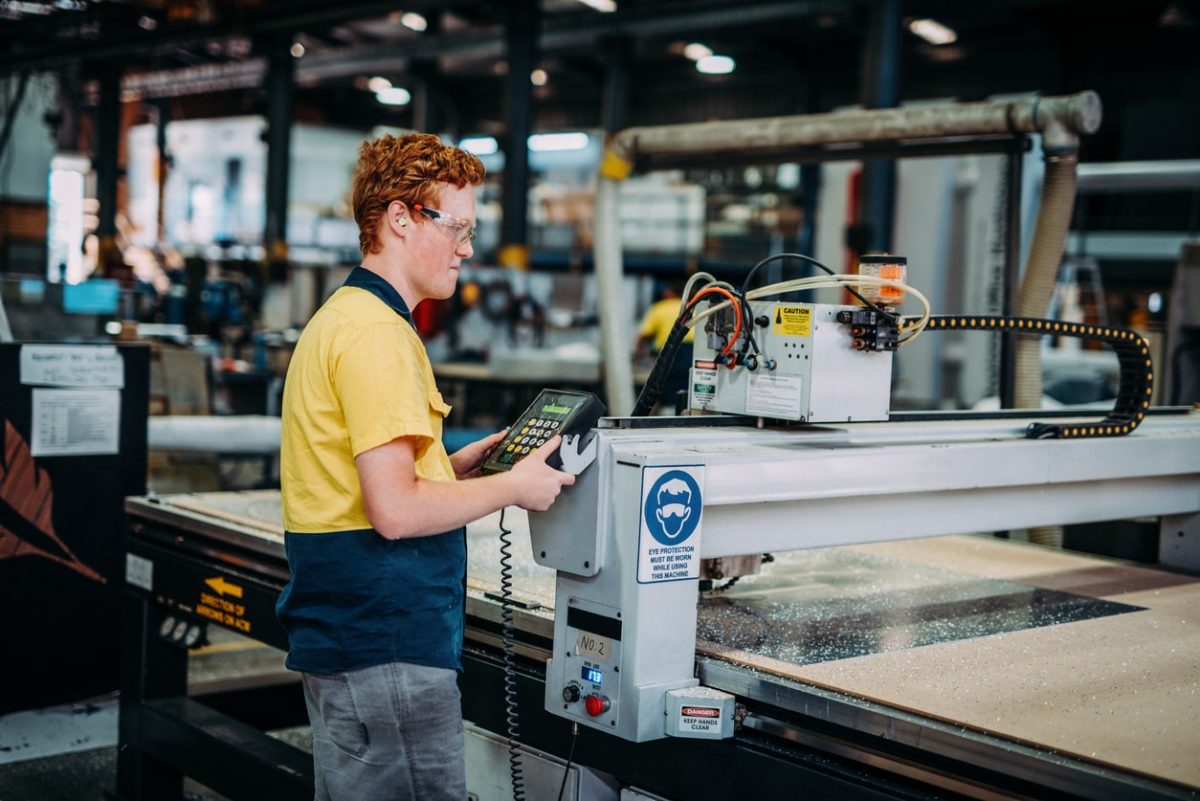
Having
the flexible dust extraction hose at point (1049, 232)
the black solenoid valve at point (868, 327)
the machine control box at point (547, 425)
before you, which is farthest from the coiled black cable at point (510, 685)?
the flexible dust extraction hose at point (1049, 232)

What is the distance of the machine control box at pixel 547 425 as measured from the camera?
1.67 meters

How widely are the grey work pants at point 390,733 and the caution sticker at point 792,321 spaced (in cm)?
74

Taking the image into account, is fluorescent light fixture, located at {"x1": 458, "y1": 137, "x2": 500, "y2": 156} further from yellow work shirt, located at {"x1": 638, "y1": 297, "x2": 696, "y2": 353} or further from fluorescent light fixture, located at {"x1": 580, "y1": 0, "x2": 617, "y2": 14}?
yellow work shirt, located at {"x1": 638, "y1": 297, "x2": 696, "y2": 353}

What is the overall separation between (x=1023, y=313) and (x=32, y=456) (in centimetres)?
289

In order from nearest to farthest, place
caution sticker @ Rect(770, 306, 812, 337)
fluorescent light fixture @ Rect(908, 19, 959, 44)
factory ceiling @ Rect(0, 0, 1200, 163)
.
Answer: caution sticker @ Rect(770, 306, 812, 337) → factory ceiling @ Rect(0, 0, 1200, 163) → fluorescent light fixture @ Rect(908, 19, 959, 44)

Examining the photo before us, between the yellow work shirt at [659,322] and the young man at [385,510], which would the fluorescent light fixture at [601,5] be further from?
the young man at [385,510]

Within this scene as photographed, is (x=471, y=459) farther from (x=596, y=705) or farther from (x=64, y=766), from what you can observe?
(x=64, y=766)

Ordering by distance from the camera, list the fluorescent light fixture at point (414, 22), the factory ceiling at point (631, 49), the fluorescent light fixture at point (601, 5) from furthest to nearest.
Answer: the fluorescent light fixture at point (414, 22) < the fluorescent light fixture at point (601, 5) < the factory ceiling at point (631, 49)

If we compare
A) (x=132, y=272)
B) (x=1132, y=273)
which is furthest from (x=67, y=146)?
(x=1132, y=273)

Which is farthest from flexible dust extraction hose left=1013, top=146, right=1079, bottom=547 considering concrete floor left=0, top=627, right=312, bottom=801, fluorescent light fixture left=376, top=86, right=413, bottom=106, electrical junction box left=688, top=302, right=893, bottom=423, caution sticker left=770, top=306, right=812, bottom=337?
fluorescent light fixture left=376, top=86, right=413, bottom=106

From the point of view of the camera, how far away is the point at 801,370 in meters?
1.88

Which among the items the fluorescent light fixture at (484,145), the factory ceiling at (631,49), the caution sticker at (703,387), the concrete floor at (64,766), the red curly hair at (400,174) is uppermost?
the factory ceiling at (631,49)

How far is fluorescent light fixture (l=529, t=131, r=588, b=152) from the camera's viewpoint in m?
15.2

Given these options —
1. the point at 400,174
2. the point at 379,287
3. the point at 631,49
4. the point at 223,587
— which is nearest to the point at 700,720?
the point at 379,287
